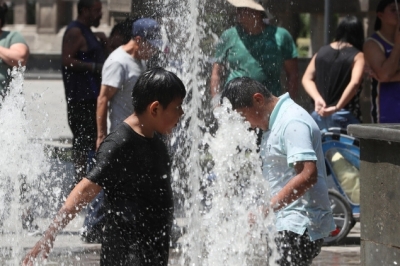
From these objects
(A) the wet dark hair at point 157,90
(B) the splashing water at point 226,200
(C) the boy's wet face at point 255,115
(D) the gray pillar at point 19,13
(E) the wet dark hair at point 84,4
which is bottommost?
(D) the gray pillar at point 19,13

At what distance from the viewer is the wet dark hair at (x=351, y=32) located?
859cm

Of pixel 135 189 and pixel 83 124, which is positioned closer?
pixel 135 189

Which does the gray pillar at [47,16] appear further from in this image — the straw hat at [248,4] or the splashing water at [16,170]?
the splashing water at [16,170]

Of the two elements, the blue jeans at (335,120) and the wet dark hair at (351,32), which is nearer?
the blue jeans at (335,120)

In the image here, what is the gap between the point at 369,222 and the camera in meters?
5.52

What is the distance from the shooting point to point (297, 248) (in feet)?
15.5

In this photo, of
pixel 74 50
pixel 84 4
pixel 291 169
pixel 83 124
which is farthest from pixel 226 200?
pixel 84 4

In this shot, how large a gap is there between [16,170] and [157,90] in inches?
106

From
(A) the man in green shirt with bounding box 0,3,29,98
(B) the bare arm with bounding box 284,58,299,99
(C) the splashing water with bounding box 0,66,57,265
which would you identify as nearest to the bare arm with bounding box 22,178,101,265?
(C) the splashing water with bounding box 0,66,57,265

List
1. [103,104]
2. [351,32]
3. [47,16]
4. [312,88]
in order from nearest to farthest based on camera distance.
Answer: [103,104] → [312,88] → [351,32] → [47,16]

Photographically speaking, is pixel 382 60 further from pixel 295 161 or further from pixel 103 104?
pixel 295 161

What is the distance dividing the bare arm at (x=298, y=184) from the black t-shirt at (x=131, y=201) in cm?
65

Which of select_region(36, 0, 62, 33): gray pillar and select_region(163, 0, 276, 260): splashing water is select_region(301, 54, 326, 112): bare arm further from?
select_region(36, 0, 62, 33): gray pillar

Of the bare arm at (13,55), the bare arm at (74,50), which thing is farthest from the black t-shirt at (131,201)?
the bare arm at (74,50)
